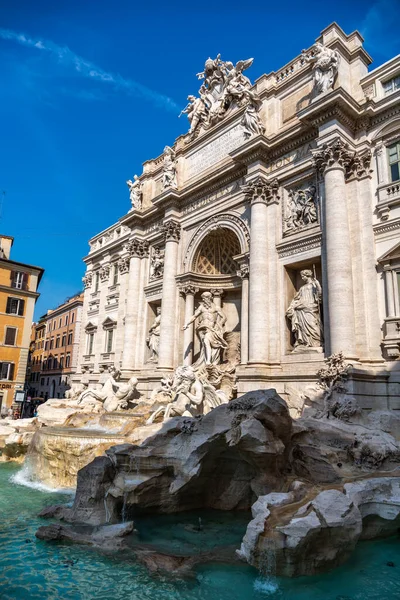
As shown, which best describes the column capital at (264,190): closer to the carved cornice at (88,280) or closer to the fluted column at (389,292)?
the fluted column at (389,292)

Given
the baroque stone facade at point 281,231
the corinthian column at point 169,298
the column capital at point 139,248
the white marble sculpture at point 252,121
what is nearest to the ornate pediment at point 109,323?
the baroque stone facade at point 281,231

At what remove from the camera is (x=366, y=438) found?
9.38 meters

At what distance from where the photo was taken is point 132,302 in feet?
70.8

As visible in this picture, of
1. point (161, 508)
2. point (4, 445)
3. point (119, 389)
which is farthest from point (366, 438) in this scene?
point (4, 445)

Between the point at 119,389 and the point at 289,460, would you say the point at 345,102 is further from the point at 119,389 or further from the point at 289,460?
the point at 119,389

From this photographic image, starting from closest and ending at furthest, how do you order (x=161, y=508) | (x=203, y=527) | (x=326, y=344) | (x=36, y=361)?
(x=203, y=527)
(x=161, y=508)
(x=326, y=344)
(x=36, y=361)

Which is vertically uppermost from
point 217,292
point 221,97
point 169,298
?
point 221,97

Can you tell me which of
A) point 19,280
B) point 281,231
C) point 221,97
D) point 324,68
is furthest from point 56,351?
point 324,68

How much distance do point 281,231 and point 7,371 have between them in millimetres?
22105

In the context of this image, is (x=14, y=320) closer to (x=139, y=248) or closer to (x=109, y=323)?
(x=109, y=323)

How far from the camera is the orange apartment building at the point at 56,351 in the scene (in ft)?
123

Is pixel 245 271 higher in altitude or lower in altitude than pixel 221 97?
lower

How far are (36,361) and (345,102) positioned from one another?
4295cm

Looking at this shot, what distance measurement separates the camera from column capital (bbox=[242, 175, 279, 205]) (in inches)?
612
